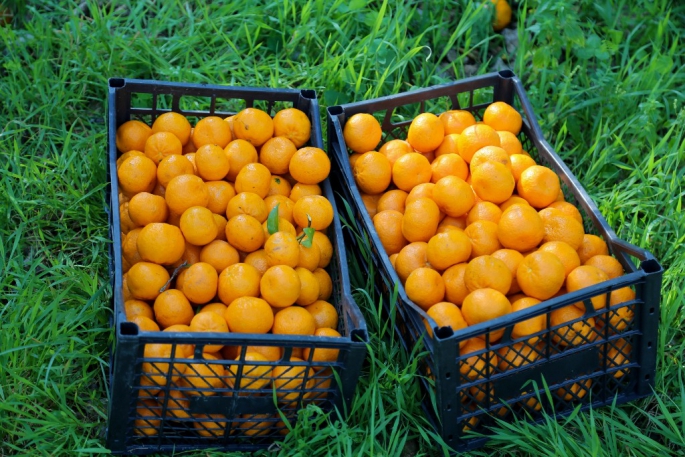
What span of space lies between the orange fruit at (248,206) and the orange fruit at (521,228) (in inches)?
30.9

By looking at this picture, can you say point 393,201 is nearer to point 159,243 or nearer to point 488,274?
point 488,274

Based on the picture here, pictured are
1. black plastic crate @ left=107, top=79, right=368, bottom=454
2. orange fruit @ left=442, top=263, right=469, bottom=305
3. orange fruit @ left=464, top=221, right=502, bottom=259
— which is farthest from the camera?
orange fruit @ left=464, top=221, right=502, bottom=259

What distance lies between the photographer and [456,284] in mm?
2537

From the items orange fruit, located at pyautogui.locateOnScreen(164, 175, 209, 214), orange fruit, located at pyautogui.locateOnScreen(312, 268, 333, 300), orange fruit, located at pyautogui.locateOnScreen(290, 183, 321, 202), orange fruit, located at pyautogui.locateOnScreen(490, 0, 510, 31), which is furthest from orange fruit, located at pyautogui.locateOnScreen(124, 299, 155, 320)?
orange fruit, located at pyautogui.locateOnScreen(490, 0, 510, 31)

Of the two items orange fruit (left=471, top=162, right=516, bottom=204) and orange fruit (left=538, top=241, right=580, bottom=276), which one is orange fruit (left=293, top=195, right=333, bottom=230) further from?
orange fruit (left=538, top=241, right=580, bottom=276)

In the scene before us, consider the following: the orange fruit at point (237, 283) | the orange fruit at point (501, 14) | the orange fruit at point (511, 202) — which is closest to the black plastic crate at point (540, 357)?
the orange fruit at point (511, 202)

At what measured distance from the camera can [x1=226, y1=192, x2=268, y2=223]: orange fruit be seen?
8.76 ft

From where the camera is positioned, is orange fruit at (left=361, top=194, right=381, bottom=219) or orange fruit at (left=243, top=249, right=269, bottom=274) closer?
orange fruit at (left=243, top=249, right=269, bottom=274)

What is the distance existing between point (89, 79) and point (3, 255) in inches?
39.6

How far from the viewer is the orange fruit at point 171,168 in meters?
2.73

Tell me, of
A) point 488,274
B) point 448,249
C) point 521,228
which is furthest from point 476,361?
point 521,228

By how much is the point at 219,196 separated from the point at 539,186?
1093mm

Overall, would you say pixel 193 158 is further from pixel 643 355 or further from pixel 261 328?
pixel 643 355

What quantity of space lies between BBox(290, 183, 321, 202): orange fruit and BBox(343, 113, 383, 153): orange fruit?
26cm
